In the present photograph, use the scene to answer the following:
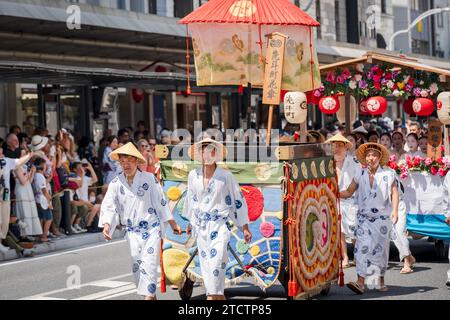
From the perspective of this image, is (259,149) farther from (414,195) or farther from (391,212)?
(414,195)

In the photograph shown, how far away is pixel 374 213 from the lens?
36.8 ft

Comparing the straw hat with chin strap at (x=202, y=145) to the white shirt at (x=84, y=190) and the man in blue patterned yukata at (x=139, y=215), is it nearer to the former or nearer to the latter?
the man in blue patterned yukata at (x=139, y=215)

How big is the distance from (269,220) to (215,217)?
0.84 m

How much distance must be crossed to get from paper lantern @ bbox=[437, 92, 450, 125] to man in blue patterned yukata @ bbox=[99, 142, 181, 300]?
541 cm

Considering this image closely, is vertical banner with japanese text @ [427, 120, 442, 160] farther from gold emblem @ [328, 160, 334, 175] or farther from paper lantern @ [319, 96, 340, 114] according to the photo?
gold emblem @ [328, 160, 334, 175]

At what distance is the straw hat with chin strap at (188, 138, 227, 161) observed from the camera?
988 cm

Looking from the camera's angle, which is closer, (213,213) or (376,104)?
(213,213)

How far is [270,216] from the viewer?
407 inches

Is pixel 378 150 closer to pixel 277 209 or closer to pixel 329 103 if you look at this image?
pixel 277 209

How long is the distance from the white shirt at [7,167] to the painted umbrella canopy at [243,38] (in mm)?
3827

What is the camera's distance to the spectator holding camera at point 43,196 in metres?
16.3

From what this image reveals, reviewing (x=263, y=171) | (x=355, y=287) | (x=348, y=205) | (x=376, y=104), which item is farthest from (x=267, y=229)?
(x=376, y=104)

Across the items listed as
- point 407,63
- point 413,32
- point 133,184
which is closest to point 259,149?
point 133,184

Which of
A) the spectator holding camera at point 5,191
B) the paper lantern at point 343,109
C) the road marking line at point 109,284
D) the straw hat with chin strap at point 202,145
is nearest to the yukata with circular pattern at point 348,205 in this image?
the straw hat with chin strap at point 202,145
